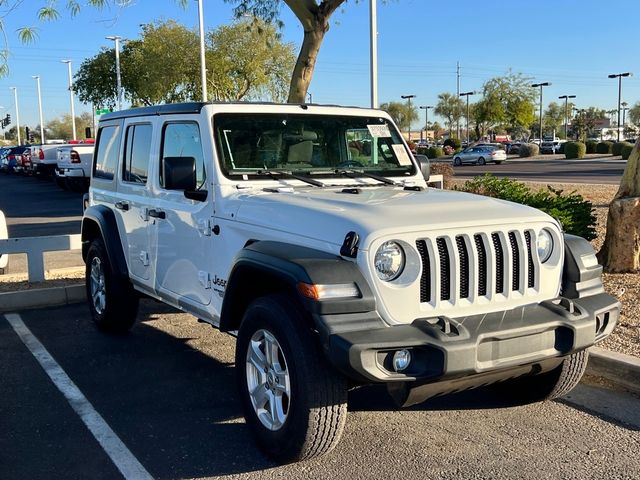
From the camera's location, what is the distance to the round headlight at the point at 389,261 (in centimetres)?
348

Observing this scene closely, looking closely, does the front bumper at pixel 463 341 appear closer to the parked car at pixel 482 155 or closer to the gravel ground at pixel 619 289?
the gravel ground at pixel 619 289

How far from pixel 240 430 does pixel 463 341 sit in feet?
5.44

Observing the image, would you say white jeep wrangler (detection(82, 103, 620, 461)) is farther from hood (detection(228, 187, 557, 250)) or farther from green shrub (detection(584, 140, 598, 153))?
green shrub (detection(584, 140, 598, 153))

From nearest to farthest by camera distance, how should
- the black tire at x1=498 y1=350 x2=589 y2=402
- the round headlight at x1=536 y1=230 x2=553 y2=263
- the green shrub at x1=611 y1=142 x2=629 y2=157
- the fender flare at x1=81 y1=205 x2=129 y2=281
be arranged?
the round headlight at x1=536 y1=230 x2=553 y2=263 < the black tire at x1=498 y1=350 x2=589 y2=402 < the fender flare at x1=81 y1=205 x2=129 y2=281 < the green shrub at x1=611 y1=142 x2=629 y2=157

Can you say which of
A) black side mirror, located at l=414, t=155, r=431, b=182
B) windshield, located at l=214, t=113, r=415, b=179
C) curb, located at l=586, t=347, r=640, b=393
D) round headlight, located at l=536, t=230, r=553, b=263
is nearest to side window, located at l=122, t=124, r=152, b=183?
windshield, located at l=214, t=113, r=415, b=179

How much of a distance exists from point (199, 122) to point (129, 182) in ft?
4.49

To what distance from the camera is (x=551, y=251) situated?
398 cm

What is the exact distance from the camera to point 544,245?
397cm

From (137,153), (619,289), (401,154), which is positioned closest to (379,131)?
(401,154)

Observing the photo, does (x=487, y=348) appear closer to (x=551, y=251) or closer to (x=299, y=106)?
(x=551, y=251)

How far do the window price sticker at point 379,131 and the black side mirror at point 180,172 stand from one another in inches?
62.1

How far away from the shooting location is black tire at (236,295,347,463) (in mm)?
3422

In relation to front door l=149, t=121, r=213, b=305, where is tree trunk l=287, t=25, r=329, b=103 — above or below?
Result: above

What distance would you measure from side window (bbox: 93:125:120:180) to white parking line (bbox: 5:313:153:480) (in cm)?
165
